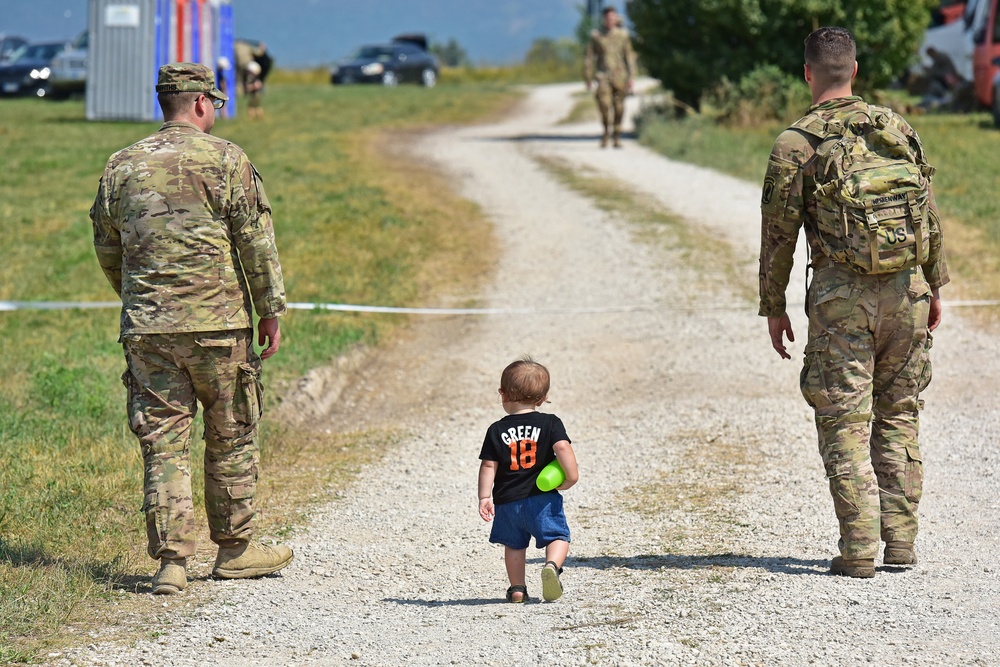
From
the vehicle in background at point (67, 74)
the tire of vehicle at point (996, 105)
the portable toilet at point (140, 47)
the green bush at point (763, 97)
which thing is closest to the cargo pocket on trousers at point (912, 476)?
the green bush at point (763, 97)

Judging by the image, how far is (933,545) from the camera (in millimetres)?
5348

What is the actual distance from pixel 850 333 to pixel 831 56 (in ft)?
3.50

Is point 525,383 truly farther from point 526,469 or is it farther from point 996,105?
point 996,105

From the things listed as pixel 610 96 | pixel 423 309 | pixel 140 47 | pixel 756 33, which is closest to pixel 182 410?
pixel 423 309

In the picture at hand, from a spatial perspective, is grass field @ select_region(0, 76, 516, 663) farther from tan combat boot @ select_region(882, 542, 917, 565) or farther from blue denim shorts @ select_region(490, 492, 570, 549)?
tan combat boot @ select_region(882, 542, 917, 565)

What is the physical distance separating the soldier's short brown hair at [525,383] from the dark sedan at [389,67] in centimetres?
4302

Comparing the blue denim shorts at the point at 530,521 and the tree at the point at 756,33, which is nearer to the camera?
the blue denim shorts at the point at 530,521

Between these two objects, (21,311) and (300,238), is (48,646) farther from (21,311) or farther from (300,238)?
(300,238)

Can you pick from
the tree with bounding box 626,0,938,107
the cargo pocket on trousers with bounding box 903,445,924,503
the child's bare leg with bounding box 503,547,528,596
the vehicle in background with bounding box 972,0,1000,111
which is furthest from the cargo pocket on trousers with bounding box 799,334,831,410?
the vehicle in background with bounding box 972,0,1000,111

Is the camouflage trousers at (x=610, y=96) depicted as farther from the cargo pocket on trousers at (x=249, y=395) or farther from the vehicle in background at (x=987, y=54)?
the cargo pocket on trousers at (x=249, y=395)

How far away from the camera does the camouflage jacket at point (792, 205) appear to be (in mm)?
4844

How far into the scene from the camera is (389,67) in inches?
1850

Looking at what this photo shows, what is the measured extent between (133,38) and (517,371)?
80.8ft

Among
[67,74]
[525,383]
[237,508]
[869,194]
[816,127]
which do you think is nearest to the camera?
[525,383]
